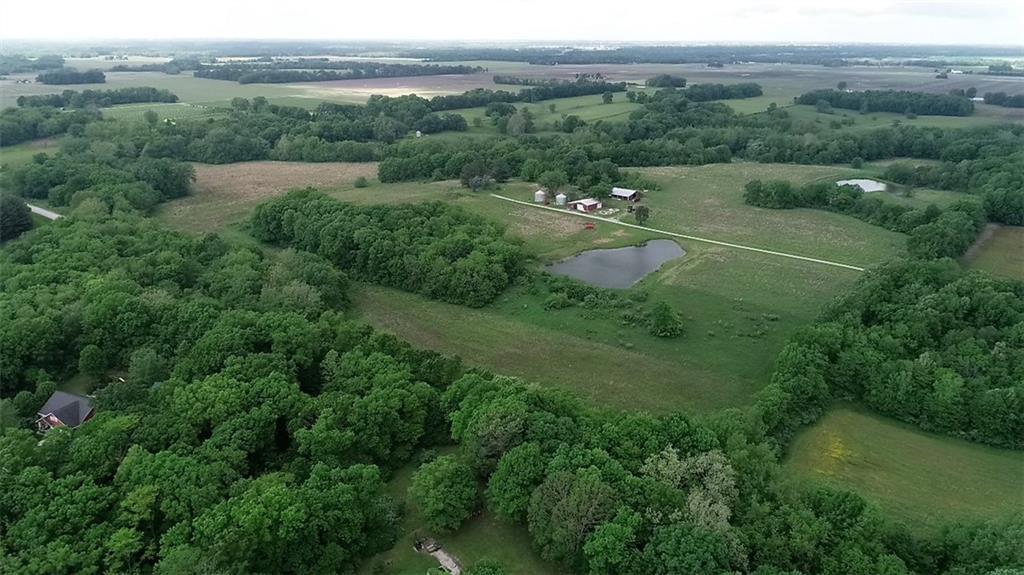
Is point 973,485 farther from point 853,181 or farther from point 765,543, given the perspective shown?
point 853,181

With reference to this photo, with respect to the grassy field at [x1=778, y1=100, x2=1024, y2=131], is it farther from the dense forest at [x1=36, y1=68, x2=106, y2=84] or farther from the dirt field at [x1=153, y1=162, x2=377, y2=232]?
the dense forest at [x1=36, y1=68, x2=106, y2=84]

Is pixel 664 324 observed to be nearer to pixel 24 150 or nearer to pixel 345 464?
pixel 345 464

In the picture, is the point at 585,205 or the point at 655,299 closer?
the point at 655,299

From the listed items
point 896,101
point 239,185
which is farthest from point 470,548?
point 896,101

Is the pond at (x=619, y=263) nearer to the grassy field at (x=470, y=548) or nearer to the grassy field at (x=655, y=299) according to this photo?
the grassy field at (x=655, y=299)

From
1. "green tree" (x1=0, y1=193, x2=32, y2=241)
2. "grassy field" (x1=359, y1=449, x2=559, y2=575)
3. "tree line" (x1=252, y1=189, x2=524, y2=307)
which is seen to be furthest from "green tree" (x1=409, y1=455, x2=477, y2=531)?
"green tree" (x1=0, y1=193, x2=32, y2=241)

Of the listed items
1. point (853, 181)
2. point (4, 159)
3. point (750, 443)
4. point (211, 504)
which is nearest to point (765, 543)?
point (750, 443)

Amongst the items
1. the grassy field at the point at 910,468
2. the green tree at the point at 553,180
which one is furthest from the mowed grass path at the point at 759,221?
the grassy field at the point at 910,468

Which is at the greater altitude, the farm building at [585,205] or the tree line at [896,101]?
→ the tree line at [896,101]
